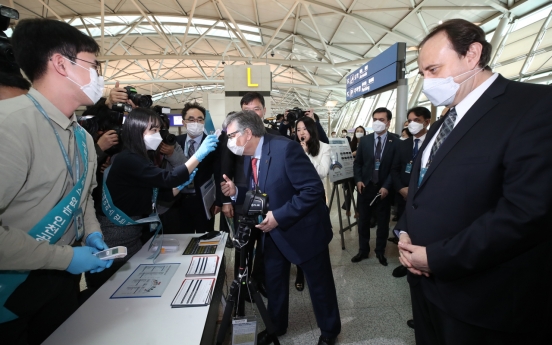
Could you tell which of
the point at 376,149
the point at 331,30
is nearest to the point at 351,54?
the point at 331,30

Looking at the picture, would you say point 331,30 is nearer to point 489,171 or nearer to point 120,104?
point 120,104

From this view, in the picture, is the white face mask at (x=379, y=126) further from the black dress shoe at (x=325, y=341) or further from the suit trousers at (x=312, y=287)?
the black dress shoe at (x=325, y=341)

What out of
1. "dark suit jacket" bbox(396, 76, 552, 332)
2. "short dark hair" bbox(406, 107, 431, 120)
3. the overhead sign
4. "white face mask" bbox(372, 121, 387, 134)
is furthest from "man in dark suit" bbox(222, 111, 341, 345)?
the overhead sign

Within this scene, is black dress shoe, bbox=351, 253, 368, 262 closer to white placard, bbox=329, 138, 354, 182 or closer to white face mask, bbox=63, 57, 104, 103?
white placard, bbox=329, 138, 354, 182

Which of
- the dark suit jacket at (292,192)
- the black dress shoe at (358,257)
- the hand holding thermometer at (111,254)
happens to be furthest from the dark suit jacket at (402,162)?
the hand holding thermometer at (111,254)

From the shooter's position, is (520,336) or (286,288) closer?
(520,336)

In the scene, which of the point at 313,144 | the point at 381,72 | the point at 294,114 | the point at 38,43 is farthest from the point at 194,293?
the point at 381,72

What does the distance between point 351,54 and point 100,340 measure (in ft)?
43.4

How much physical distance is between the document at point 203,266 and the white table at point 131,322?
16 cm

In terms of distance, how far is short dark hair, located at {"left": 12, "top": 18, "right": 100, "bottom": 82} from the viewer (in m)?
0.95

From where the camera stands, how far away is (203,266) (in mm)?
1498

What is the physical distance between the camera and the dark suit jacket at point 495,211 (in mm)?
772

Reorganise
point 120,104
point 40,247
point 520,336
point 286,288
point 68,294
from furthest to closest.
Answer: point 120,104
point 286,288
point 68,294
point 520,336
point 40,247

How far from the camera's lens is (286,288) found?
1.72m
